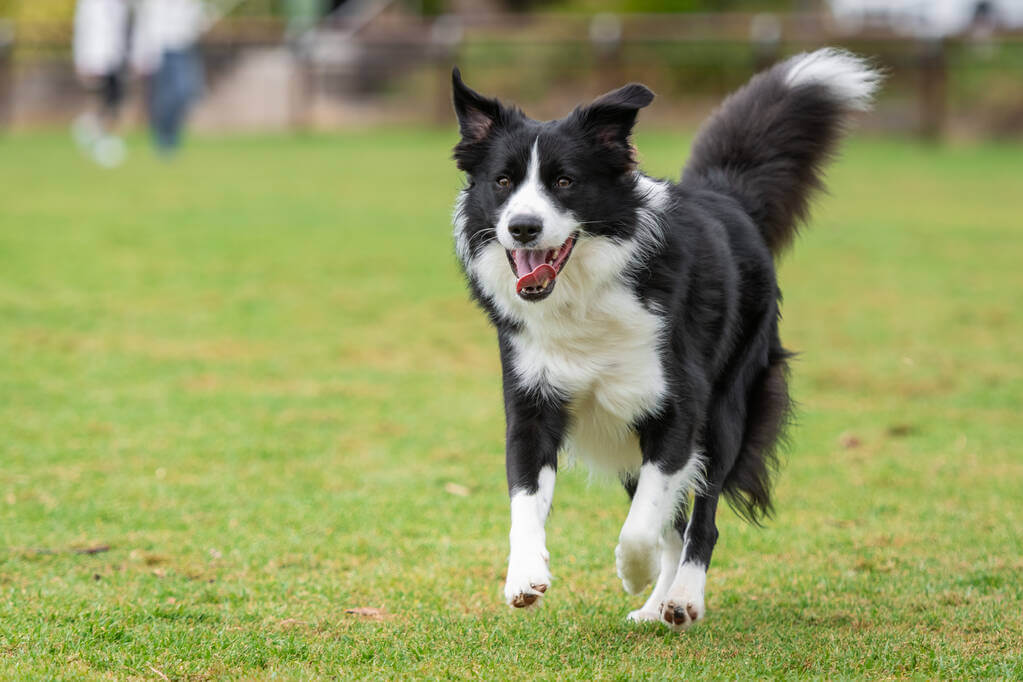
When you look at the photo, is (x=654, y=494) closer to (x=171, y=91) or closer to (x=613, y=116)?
(x=613, y=116)

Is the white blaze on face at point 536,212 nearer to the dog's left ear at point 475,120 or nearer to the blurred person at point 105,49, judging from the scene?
the dog's left ear at point 475,120

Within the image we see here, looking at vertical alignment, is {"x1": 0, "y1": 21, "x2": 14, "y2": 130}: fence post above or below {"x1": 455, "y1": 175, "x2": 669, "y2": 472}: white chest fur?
below

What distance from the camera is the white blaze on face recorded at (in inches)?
162

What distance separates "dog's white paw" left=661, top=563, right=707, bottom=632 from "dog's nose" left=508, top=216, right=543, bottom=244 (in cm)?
132

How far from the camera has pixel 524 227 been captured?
4090 millimetres

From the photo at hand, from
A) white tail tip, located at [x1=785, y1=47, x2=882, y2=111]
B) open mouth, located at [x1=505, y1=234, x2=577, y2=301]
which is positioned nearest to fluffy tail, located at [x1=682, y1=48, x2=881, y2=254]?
white tail tip, located at [x1=785, y1=47, x2=882, y2=111]

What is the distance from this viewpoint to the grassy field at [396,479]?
4258mm

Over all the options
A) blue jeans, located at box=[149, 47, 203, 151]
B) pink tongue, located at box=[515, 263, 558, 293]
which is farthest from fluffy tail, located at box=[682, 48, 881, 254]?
blue jeans, located at box=[149, 47, 203, 151]

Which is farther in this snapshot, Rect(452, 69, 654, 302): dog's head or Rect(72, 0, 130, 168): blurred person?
A: Rect(72, 0, 130, 168): blurred person

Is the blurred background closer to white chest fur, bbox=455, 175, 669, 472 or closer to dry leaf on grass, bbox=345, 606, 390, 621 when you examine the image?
dry leaf on grass, bbox=345, 606, 390, 621

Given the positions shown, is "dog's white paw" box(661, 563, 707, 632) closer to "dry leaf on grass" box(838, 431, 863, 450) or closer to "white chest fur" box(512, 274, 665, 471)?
"white chest fur" box(512, 274, 665, 471)

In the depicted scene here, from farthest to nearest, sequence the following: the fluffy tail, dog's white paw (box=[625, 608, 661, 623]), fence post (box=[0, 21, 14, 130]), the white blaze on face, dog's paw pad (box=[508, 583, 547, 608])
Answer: fence post (box=[0, 21, 14, 130]), the fluffy tail, dog's white paw (box=[625, 608, 661, 623]), the white blaze on face, dog's paw pad (box=[508, 583, 547, 608])

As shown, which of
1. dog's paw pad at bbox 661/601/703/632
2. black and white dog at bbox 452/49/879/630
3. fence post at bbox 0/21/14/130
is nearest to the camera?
black and white dog at bbox 452/49/879/630

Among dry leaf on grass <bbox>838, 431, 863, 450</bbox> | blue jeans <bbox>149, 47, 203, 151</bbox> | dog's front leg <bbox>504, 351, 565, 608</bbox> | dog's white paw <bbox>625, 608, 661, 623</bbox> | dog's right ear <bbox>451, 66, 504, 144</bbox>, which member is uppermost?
dog's right ear <bbox>451, 66, 504, 144</bbox>
